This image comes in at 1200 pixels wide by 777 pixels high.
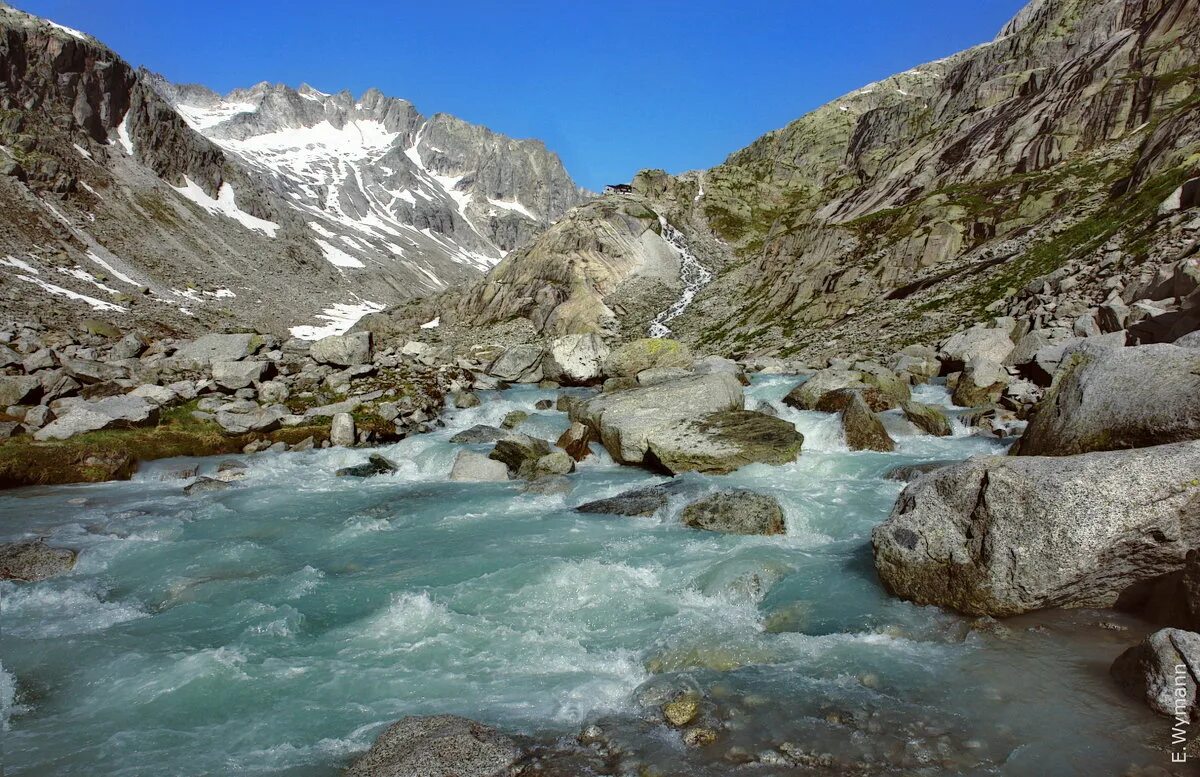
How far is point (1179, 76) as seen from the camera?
63188 mm

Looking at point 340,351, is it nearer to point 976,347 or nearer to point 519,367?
point 519,367

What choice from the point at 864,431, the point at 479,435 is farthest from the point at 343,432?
the point at 864,431

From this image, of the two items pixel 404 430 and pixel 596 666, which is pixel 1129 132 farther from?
pixel 596 666

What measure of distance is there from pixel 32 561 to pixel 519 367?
30.5m

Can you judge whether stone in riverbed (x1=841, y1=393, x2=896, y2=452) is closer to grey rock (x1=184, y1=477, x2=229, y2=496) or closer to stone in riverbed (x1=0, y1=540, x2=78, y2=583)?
grey rock (x1=184, y1=477, x2=229, y2=496)

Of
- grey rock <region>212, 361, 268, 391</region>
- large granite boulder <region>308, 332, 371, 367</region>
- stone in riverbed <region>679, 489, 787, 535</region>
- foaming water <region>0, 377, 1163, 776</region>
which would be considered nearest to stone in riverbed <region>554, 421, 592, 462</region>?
foaming water <region>0, 377, 1163, 776</region>

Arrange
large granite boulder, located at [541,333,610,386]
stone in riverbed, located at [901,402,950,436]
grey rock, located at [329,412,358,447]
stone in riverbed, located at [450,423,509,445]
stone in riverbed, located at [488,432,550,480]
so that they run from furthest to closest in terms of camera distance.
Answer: large granite boulder, located at [541,333,610,386] → grey rock, located at [329,412,358,447] → stone in riverbed, located at [450,423,509,445] → stone in riverbed, located at [901,402,950,436] → stone in riverbed, located at [488,432,550,480]

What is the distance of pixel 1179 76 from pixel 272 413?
90.4 meters

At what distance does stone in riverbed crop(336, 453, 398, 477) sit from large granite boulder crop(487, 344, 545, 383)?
17.6m

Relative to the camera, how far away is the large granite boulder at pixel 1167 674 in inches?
259

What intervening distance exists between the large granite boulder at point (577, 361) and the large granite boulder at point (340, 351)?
44.4ft

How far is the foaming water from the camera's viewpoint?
757 centimetres

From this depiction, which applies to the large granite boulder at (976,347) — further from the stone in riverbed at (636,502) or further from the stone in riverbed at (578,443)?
the stone in riverbed at (636,502)

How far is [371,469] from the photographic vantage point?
2506 centimetres
